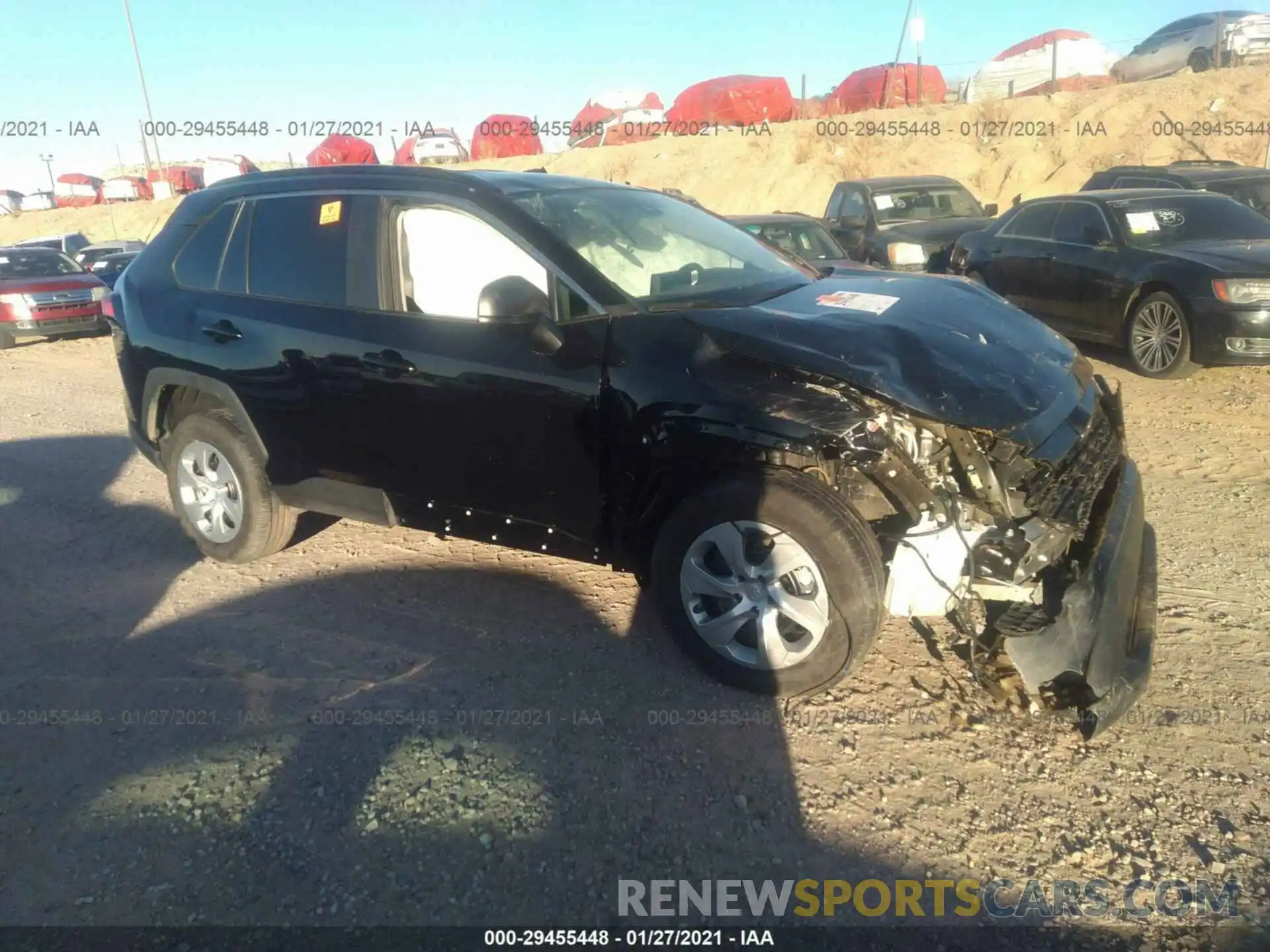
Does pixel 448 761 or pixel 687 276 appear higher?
pixel 687 276

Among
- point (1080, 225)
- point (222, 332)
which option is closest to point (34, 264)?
point (222, 332)

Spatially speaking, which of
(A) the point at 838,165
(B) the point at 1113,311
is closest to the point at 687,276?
(B) the point at 1113,311

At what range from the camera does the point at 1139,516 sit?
3434 millimetres

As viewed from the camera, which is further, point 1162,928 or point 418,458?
point 418,458

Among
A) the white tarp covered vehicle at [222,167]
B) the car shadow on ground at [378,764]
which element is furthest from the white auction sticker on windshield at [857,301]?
the white tarp covered vehicle at [222,167]

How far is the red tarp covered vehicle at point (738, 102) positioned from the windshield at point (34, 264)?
20309 mm

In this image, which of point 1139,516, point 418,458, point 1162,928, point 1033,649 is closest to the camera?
point 1162,928

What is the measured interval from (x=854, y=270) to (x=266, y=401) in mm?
3053

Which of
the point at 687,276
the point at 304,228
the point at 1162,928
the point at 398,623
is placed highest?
the point at 304,228

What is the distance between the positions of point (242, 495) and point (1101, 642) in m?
3.94

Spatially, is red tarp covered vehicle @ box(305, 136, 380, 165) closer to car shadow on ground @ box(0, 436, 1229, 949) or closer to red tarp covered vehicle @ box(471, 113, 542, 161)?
red tarp covered vehicle @ box(471, 113, 542, 161)

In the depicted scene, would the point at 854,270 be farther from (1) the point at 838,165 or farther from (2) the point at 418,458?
(1) the point at 838,165

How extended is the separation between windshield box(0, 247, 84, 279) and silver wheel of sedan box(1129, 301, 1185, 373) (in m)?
14.8

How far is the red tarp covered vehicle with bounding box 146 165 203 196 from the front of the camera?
37.0 meters
